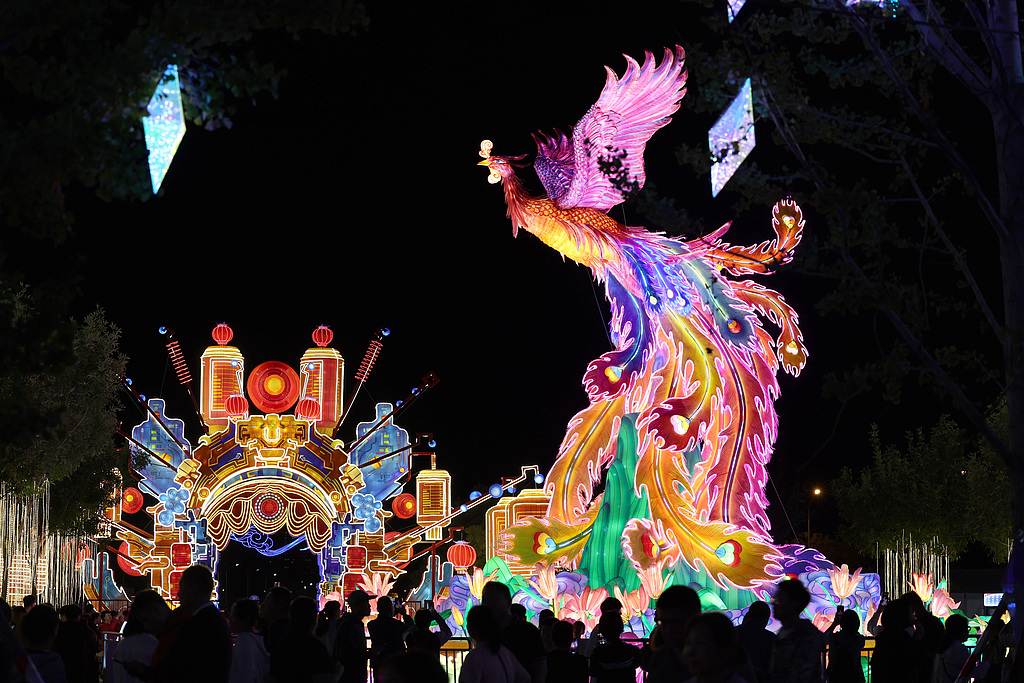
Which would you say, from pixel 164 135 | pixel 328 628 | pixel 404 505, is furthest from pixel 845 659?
pixel 404 505

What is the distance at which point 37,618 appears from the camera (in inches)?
287

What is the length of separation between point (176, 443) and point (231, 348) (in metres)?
4.09

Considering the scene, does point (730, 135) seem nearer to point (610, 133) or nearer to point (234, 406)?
point (610, 133)

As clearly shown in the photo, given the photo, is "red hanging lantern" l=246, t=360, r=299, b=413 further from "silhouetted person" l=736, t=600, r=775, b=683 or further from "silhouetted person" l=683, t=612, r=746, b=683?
"silhouetted person" l=683, t=612, r=746, b=683

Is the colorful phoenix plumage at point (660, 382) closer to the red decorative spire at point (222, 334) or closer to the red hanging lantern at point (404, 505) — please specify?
the red decorative spire at point (222, 334)

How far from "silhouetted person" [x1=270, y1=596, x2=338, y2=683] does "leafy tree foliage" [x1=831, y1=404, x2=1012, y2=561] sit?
29298 millimetres

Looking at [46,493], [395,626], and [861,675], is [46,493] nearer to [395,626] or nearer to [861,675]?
[395,626]

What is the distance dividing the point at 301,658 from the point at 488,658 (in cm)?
116

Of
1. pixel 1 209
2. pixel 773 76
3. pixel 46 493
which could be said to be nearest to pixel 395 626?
pixel 1 209

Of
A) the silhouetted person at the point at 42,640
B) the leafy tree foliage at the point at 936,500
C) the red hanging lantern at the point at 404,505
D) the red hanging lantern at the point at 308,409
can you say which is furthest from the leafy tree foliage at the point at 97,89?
the red hanging lantern at the point at 404,505

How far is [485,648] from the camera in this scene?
725 cm

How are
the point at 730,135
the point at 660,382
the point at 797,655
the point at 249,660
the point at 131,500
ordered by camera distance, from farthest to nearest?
the point at 131,500 → the point at 660,382 → the point at 730,135 → the point at 249,660 → the point at 797,655

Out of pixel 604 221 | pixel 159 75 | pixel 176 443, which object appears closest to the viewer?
pixel 159 75

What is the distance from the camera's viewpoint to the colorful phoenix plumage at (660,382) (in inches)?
803
